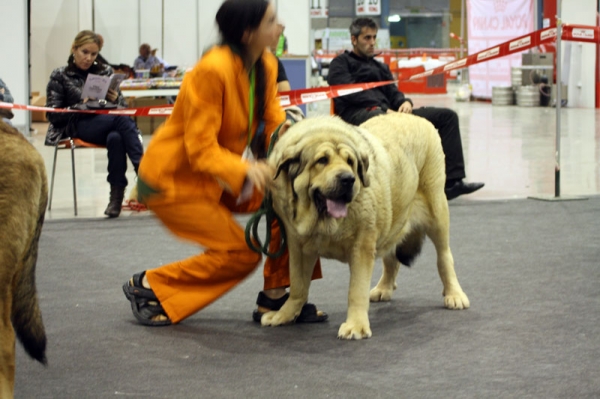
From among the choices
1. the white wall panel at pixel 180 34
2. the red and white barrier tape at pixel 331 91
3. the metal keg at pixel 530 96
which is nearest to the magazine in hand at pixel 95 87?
the red and white barrier tape at pixel 331 91

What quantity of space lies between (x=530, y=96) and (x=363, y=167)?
53.7 ft

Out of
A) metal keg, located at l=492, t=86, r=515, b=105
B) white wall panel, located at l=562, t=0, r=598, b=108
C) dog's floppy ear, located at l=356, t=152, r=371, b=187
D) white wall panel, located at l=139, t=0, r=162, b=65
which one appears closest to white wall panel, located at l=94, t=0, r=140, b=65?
white wall panel, located at l=139, t=0, r=162, b=65

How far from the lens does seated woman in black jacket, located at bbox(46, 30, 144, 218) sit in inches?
276

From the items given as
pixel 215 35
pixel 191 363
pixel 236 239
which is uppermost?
pixel 215 35

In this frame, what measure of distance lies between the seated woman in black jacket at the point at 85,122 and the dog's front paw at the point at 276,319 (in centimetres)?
343

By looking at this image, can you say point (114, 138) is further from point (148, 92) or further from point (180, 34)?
point (180, 34)

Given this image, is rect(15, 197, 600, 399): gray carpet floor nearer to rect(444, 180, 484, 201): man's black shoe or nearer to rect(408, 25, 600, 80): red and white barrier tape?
rect(444, 180, 484, 201): man's black shoe

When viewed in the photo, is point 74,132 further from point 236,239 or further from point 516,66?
point 516,66

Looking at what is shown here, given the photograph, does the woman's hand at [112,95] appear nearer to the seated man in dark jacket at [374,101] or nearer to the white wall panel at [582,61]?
the seated man in dark jacket at [374,101]

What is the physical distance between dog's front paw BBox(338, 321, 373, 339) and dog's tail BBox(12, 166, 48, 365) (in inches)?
55.5

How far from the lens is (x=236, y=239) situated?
12.0ft

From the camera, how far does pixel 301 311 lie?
12.7 ft

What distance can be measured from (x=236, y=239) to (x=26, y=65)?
10.7 m

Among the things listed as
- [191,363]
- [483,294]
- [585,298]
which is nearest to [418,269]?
[483,294]
